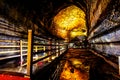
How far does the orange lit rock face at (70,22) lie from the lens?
61.0 feet

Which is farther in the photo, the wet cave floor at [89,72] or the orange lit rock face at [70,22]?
the orange lit rock face at [70,22]

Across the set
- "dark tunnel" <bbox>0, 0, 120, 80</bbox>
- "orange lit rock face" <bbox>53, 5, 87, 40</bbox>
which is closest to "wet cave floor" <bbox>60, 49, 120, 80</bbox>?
"dark tunnel" <bbox>0, 0, 120, 80</bbox>

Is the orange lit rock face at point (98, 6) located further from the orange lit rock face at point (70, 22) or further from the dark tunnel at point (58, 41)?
the orange lit rock face at point (70, 22)

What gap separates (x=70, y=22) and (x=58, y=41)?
13.0m

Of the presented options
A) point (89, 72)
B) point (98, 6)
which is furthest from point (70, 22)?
point (89, 72)

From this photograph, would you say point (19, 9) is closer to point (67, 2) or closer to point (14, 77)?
point (14, 77)

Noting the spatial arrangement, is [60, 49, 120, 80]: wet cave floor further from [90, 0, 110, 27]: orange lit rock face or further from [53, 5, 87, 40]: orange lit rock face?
[53, 5, 87, 40]: orange lit rock face

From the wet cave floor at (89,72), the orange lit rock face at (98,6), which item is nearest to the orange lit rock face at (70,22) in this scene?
the orange lit rock face at (98,6)

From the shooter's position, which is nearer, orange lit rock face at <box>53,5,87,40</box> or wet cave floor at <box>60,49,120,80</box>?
wet cave floor at <box>60,49,120,80</box>

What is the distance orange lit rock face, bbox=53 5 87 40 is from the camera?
18.6m

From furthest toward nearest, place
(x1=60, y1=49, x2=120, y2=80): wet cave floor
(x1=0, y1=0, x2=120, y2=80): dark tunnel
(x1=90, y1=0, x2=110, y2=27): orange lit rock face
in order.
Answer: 1. (x1=90, y1=0, x2=110, y2=27): orange lit rock face
2. (x1=0, y1=0, x2=120, y2=80): dark tunnel
3. (x1=60, y1=49, x2=120, y2=80): wet cave floor

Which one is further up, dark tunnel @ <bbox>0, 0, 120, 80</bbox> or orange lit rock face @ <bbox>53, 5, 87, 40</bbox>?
orange lit rock face @ <bbox>53, 5, 87, 40</bbox>

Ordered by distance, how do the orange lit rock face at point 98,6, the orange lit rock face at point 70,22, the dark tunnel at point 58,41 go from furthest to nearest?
the orange lit rock face at point 70,22 < the orange lit rock face at point 98,6 < the dark tunnel at point 58,41

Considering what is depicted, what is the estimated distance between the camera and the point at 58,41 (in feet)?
28.0
